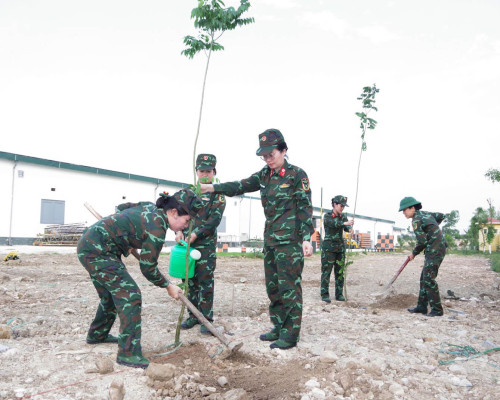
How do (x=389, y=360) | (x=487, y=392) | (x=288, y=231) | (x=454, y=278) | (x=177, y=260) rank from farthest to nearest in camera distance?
(x=454, y=278)
(x=177, y=260)
(x=288, y=231)
(x=389, y=360)
(x=487, y=392)

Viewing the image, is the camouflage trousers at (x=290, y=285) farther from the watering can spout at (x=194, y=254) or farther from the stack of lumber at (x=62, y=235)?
the stack of lumber at (x=62, y=235)

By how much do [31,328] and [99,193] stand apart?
22453 mm

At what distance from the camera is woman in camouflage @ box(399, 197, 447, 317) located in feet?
19.4

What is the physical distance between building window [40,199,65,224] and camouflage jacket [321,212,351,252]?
20555 mm

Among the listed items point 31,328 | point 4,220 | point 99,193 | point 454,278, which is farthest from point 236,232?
point 31,328

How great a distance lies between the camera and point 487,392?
297cm

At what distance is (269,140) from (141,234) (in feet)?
5.04

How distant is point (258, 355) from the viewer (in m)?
3.71

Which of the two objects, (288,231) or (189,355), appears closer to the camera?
(189,355)

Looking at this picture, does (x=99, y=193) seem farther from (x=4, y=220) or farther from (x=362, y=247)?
(x=362, y=247)

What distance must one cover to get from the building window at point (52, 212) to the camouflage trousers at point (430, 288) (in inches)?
875

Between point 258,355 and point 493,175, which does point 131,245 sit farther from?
point 493,175

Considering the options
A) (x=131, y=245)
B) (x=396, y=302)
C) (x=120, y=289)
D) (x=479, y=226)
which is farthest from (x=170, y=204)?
(x=479, y=226)

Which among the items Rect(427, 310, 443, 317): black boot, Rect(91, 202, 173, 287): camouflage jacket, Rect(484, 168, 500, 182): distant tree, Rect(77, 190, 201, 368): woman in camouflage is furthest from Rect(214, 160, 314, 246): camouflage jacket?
Rect(484, 168, 500, 182): distant tree
